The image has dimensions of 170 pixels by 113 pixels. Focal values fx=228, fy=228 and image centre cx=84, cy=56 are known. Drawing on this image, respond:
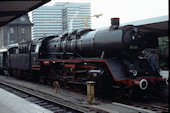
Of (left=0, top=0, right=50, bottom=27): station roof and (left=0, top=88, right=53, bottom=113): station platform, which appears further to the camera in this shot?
(left=0, top=0, right=50, bottom=27): station roof

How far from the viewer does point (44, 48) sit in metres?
16.2

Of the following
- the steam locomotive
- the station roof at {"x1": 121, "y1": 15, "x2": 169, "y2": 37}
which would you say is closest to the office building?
the steam locomotive

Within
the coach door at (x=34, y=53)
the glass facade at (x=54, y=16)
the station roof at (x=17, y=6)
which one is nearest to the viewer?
the station roof at (x=17, y=6)

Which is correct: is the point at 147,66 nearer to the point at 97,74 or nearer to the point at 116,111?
the point at 97,74

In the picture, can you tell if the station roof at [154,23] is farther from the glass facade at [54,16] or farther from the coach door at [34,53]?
the glass facade at [54,16]

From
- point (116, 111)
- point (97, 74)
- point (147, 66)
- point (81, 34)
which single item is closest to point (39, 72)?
point (81, 34)

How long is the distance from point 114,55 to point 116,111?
10.3ft

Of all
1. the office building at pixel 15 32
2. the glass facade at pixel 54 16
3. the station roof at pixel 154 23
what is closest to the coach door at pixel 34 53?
the station roof at pixel 154 23

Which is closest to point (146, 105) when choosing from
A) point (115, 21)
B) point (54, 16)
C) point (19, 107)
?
point (115, 21)

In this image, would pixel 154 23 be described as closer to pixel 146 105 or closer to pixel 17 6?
pixel 146 105

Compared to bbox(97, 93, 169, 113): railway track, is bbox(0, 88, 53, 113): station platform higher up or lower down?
higher up

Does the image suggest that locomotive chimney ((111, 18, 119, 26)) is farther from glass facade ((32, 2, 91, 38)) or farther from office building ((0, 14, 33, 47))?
glass facade ((32, 2, 91, 38))

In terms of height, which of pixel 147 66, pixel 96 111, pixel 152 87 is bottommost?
pixel 96 111

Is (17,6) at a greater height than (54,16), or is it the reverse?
(54,16)
